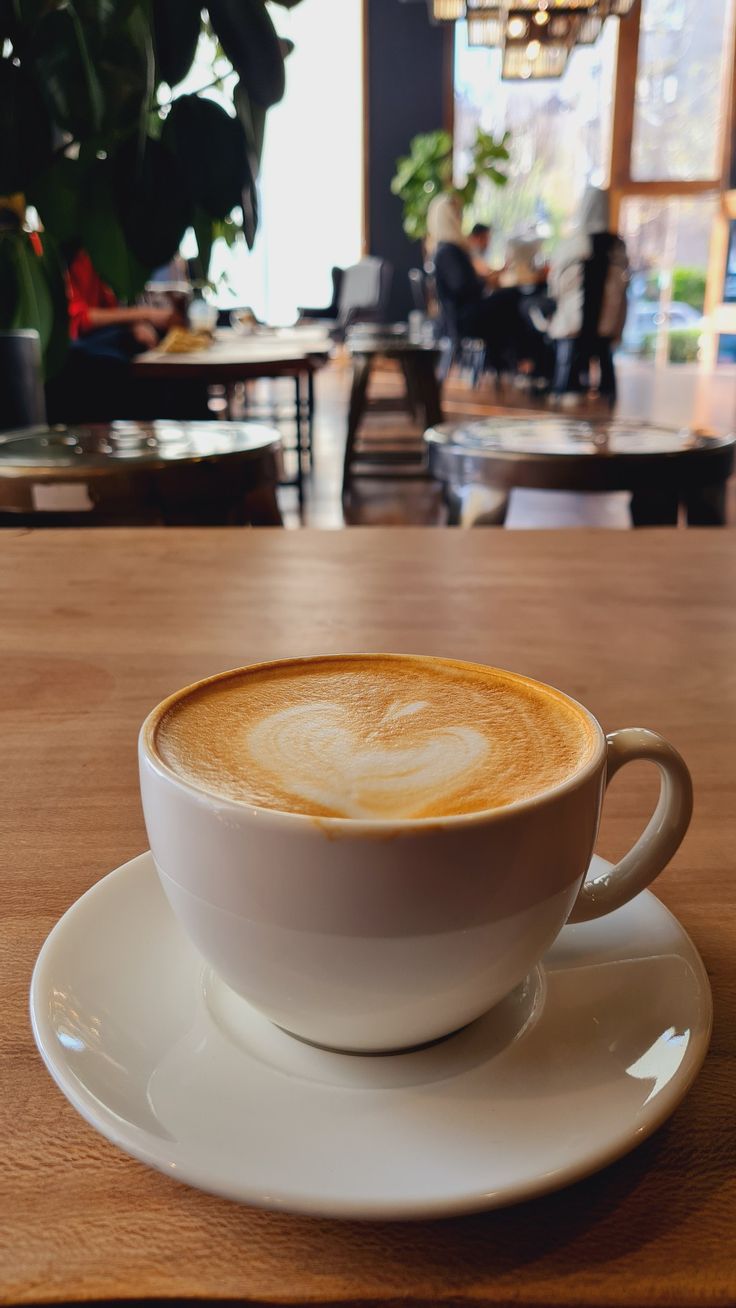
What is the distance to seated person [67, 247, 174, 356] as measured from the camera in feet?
9.84

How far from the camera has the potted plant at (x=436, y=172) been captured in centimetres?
697

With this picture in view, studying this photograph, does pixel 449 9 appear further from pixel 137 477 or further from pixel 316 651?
pixel 316 651

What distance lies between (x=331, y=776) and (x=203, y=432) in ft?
4.16

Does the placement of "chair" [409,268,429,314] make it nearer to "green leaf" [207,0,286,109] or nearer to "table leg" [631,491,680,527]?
"table leg" [631,491,680,527]

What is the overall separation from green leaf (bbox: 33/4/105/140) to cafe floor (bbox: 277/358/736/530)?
3.60ft

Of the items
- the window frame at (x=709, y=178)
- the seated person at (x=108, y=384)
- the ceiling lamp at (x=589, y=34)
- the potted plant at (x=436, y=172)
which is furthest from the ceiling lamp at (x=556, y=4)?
the window frame at (x=709, y=178)

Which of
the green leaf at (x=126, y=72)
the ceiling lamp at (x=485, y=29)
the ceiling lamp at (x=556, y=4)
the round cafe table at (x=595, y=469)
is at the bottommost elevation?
the round cafe table at (x=595, y=469)

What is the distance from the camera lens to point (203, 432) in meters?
1.42

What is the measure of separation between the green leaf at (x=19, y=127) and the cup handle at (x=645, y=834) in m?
0.93

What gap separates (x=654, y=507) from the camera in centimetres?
149

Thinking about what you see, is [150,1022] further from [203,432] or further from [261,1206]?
[203,432]

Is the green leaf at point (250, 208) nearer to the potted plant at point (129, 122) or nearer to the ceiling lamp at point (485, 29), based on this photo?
the potted plant at point (129, 122)

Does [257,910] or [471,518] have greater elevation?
[257,910]

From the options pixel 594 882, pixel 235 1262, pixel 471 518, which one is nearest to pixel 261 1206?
pixel 235 1262
